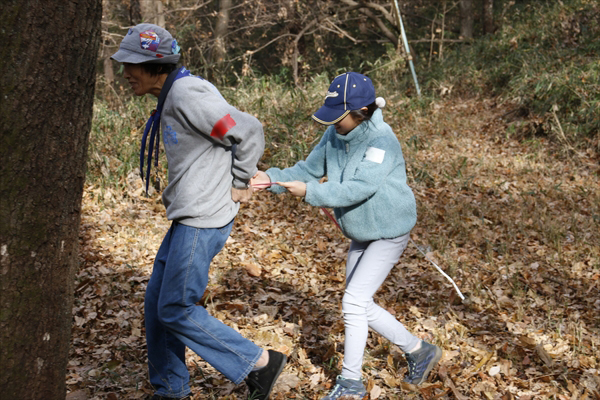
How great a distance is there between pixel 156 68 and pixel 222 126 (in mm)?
524

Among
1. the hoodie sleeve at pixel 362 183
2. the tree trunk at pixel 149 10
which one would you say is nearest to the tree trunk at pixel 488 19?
the tree trunk at pixel 149 10

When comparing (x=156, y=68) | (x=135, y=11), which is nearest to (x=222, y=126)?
(x=156, y=68)

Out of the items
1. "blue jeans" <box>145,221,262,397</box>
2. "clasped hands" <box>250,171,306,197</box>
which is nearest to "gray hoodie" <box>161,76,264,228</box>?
"blue jeans" <box>145,221,262,397</box>

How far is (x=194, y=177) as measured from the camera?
9.29 feet

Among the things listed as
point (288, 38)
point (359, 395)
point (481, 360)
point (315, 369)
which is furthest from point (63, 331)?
point (288, 38)

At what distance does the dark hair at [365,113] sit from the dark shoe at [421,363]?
1546 millimetres

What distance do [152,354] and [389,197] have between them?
1.62 meters

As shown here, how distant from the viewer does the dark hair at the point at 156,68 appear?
2890 millimetres

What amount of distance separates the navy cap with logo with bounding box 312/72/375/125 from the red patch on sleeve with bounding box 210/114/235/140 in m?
0.58

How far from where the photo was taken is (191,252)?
2867 millimetres

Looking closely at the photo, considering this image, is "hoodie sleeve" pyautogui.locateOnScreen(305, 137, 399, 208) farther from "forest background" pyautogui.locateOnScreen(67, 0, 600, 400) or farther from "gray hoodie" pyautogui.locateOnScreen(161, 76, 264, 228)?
"forest background" pyautogui.locateOnScreen(67, 0, 600, 400)

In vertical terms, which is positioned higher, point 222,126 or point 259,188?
point 222,126

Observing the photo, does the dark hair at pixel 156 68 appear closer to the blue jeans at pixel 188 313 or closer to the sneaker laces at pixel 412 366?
the blue jeans at pixel 188 313

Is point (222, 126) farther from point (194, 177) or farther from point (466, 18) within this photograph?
point (466, 18)
